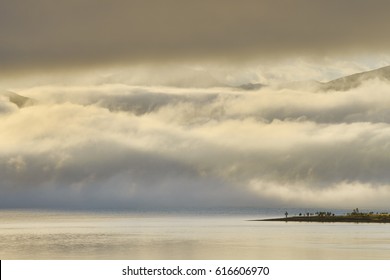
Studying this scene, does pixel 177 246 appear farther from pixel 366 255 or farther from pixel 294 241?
pixel 366 255

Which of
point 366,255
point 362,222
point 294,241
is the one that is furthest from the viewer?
point 362,222

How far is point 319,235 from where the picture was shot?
10762 cm

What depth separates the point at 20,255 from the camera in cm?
8019

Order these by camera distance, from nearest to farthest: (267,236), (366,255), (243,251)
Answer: (366,255) → (243,251) → (267,236)

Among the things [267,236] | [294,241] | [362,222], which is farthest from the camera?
[362,222]

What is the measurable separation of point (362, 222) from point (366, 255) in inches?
2975

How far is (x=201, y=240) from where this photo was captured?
100 m
